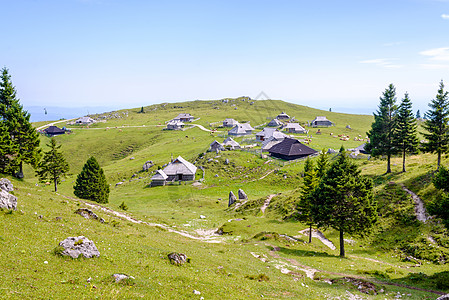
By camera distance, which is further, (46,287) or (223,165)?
(223,165)

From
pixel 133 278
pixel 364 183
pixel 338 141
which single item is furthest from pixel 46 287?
pixel 338 141

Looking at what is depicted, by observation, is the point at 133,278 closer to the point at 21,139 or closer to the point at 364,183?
the point at 364,183

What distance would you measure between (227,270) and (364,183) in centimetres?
2590

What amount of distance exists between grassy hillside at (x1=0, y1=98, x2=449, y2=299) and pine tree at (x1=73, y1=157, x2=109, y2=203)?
9.66 metres

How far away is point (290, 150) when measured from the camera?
326 ft

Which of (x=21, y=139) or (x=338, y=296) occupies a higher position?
(x=21, y=139)

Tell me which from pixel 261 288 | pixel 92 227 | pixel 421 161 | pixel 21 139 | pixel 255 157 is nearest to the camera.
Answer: pixel 261 288

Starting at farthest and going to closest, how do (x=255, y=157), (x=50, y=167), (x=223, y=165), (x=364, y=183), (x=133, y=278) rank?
(x=255, y=157) → (x=223, y=165) → (x=50, y=167) → (x=364, y=183) → (x=133, y=278)

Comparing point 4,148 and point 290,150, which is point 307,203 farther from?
point 4,148

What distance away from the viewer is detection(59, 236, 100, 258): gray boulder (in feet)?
61.9

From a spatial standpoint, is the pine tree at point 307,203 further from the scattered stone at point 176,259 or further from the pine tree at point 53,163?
the pine tree at point 53,163

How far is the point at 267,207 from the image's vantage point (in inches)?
2484

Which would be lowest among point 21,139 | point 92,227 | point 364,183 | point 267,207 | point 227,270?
Answer: point 267,207

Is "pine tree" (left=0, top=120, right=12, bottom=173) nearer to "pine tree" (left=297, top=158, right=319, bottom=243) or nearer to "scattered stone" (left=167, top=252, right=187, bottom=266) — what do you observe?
"scattered stone" (left=167, top=252, right=187, bottom=266)
